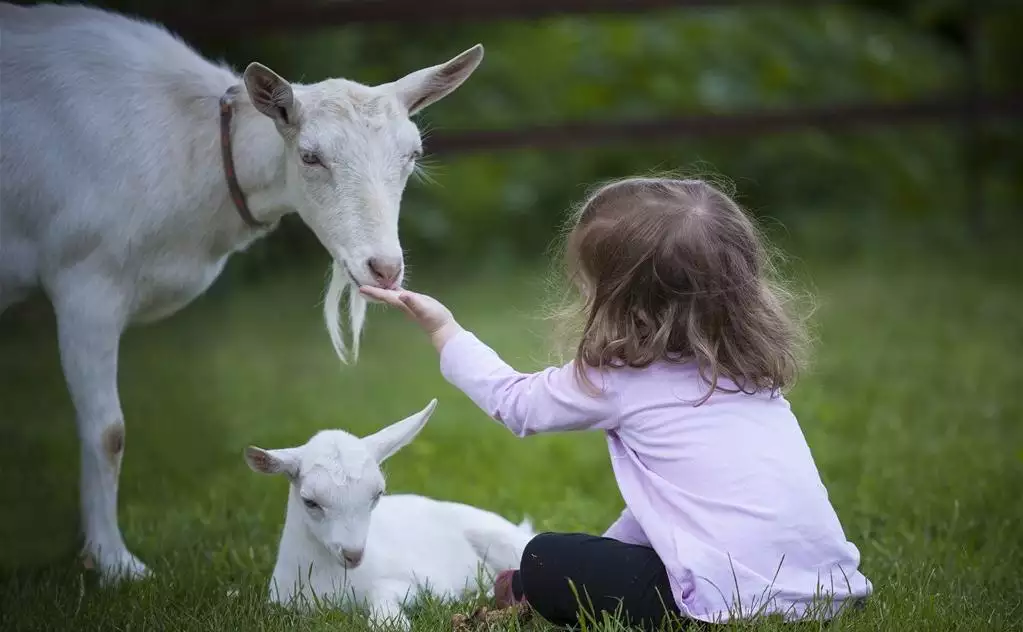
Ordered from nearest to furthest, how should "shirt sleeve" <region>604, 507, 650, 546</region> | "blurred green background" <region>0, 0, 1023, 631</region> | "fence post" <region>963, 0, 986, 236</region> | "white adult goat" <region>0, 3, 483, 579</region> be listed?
"shirt sleeve" <region>604, 507, 650, 546</region>
"white adult goat" <region>0, 3, 483, 579</region>
"blurred green background" <region>0, 0, 1023, 631</region>
"fence post" <region>963, 0, 986, 236</region>

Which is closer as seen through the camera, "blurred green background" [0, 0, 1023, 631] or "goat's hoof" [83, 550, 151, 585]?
"goat's hoof" [83, 550, 151, 585]

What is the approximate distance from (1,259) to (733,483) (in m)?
1.84

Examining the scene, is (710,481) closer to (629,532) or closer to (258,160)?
(629,532)

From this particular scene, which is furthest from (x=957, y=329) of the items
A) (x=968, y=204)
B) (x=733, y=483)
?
(x=733, y=483)

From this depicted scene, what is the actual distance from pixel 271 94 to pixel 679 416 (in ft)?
3.82

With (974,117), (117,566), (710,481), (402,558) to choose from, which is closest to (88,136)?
(117,566)

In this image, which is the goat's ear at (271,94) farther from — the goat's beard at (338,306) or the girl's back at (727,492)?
the girl's back at (727,492)

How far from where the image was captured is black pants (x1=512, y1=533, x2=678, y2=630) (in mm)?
2355

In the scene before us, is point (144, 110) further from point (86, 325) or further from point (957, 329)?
point (957, 329)

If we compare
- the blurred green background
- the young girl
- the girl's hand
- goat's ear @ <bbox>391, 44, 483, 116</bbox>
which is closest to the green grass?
the blurred green background

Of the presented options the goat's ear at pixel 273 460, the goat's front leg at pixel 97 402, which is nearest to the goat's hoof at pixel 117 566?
the goat's front leg at pixel 97 402

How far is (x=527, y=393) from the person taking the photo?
2391mm

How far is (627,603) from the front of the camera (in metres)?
2.37

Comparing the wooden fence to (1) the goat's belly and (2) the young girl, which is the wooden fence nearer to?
(1) the goat's belly
